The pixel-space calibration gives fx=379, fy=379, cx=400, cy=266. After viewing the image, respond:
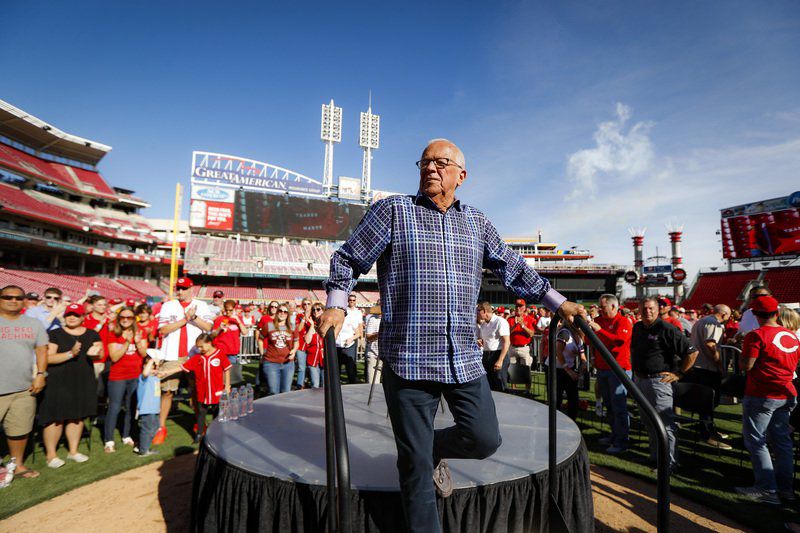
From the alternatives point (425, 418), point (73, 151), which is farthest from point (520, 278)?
point (73, 151)

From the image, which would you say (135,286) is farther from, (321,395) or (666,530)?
(666,530)

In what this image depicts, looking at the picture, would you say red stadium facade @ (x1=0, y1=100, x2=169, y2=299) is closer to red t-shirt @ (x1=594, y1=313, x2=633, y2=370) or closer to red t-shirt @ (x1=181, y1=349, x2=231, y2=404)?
red t-shirt @ (x1=181, y1=349, x2=231, y2=404)

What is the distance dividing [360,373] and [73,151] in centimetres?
5038

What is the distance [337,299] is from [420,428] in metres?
0.69

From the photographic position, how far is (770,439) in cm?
369

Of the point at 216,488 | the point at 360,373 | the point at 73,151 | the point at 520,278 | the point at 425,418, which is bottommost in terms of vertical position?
the point at 360,373

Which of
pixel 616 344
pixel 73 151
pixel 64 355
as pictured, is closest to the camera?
pixel 64 355

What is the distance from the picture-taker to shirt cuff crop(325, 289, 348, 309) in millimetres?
1718

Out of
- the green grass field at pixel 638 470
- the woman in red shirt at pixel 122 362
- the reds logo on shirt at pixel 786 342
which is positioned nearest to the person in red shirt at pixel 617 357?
the green grass field at pixel 638 470

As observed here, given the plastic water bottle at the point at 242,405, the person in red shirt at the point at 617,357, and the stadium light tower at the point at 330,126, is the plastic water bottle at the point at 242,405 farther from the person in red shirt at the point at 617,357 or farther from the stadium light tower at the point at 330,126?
the stadium light tower at the point at 330,126

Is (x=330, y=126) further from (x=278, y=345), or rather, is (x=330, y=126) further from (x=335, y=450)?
(x=335, y=450)

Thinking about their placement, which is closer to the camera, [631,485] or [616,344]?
[631,485]

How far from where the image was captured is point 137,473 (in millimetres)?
4191

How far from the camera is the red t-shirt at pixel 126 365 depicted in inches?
192
